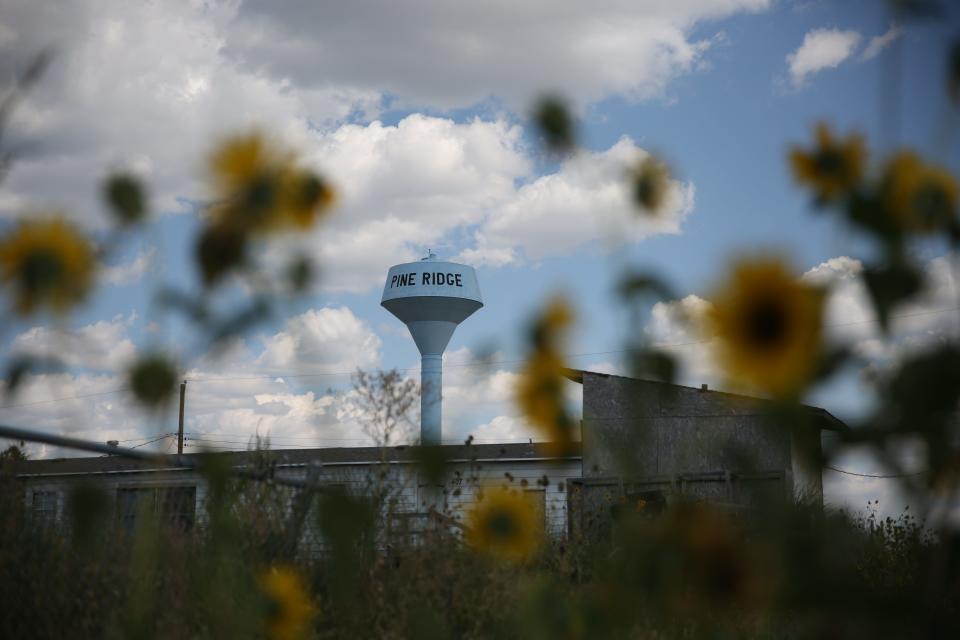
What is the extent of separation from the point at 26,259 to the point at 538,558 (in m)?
4.97

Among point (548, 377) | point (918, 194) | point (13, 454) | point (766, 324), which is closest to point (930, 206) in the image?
point (918, 194)

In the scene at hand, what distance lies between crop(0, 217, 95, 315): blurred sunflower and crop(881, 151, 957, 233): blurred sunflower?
129 centimetres

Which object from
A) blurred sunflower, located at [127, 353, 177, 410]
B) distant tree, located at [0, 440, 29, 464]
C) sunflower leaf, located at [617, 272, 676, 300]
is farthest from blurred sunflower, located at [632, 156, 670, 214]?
distant tree, located at [0, 440, 29, 464]

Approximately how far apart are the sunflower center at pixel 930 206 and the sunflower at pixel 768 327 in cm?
33

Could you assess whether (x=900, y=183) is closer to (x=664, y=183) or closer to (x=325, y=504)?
(x=664, y=183)

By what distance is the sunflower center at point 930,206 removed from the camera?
1.42 m

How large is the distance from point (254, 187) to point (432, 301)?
21.1 meters

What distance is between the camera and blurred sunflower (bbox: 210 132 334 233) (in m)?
1.38

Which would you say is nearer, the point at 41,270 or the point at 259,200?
the point at 259,200

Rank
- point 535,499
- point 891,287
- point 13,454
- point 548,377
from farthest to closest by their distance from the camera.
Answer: point 13,454
point 535,499
point 548,377
point 891,287

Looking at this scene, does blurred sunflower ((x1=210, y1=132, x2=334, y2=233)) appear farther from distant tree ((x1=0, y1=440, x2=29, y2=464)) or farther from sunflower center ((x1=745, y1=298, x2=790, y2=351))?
distant tree ((x1=0, y1=440, x2=29, y2=464))

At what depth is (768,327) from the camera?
3.92ft

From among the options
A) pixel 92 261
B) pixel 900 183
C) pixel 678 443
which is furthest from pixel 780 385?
pixel 678 443

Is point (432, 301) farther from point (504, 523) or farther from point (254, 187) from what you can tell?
point (254, 187)
